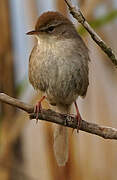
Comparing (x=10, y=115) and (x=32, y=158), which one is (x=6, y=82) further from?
(x=32, y=158)

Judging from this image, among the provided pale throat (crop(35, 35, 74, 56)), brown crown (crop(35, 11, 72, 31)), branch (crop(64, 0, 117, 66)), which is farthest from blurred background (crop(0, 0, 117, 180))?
branch (crop(64, 0, 117, 66))

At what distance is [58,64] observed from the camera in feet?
7.40

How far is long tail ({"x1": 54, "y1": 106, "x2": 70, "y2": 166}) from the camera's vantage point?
7.55 feet

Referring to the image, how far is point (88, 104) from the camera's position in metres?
2.83

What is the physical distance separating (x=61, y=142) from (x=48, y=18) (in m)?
0.65

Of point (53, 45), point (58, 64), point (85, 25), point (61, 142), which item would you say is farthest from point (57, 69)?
point (85, 25)

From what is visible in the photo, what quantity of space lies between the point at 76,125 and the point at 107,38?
927 mm

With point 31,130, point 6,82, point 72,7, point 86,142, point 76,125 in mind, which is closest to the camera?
point 72,7

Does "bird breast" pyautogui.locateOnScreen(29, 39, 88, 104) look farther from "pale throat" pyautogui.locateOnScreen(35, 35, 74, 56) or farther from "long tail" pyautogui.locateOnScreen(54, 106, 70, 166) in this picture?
"long tail" pyautogui.locateOnScreen(54, 106, 70, 166)

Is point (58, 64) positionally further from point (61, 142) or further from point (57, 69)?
point (61, 142)

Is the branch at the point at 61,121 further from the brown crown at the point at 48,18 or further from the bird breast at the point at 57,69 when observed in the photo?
the brown crown at the point at 48,18

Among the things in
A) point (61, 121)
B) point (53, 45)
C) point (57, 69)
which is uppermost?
point (53, 45)

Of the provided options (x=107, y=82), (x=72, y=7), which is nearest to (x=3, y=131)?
(x=107, y=82)

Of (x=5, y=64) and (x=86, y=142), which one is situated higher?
(x=5, y=64)
